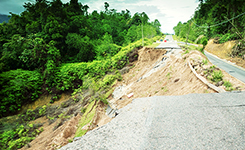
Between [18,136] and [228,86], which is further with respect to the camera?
[18,136]

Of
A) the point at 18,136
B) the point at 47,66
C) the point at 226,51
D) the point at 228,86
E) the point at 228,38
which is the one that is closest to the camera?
the point at 228,86

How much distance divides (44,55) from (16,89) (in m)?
6.15

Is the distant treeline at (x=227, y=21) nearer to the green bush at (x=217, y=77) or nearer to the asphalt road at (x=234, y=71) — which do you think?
the asphalt road at (x=234, y=71)

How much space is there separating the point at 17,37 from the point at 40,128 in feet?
50.8

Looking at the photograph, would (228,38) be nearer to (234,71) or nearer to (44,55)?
(234,71)

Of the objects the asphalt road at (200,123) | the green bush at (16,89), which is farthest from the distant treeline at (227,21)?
the green bush at (16,89)

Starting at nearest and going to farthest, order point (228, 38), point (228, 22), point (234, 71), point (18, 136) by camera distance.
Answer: point (18, 136) < point (234, 71) < point (228, 38) < point (228, 22)

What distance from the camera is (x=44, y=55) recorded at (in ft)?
65.5

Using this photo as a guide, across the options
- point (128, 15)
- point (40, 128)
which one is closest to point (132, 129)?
point (40, 128)

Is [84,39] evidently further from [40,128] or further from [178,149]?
[178,149]

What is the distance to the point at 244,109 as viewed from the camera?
4969 millimetres

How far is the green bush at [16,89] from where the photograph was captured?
16.7 metres

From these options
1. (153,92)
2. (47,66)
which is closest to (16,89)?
(47,66)

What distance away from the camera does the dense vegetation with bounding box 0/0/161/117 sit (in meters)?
17.8
